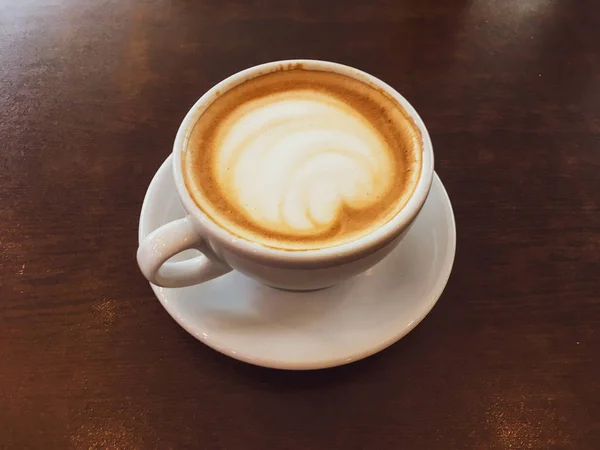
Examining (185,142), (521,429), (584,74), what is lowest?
(521,429)

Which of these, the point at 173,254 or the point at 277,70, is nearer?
the point at 173,254

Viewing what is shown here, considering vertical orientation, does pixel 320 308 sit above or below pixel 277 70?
below

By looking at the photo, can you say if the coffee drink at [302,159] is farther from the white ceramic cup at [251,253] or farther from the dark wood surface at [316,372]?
the dark wood surface at [316,372]

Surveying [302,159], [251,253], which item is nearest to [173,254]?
[251,253]

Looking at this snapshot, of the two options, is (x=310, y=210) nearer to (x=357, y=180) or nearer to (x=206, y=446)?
(x=357, y=180)

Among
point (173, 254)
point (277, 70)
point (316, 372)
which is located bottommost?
point (316, 372)

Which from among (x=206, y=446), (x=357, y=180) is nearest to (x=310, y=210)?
(x=357, y=180)

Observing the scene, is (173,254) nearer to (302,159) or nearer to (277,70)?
(302,159)

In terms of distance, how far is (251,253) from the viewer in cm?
63

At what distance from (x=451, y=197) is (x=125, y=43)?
0.76m

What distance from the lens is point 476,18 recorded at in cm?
124

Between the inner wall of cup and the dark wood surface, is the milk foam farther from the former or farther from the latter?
the dark wood surface

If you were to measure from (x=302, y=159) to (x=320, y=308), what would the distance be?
21 cm

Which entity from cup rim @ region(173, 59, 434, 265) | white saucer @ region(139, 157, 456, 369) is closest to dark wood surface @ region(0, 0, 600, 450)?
white saucer @ region(139, 157, 456, 369)
